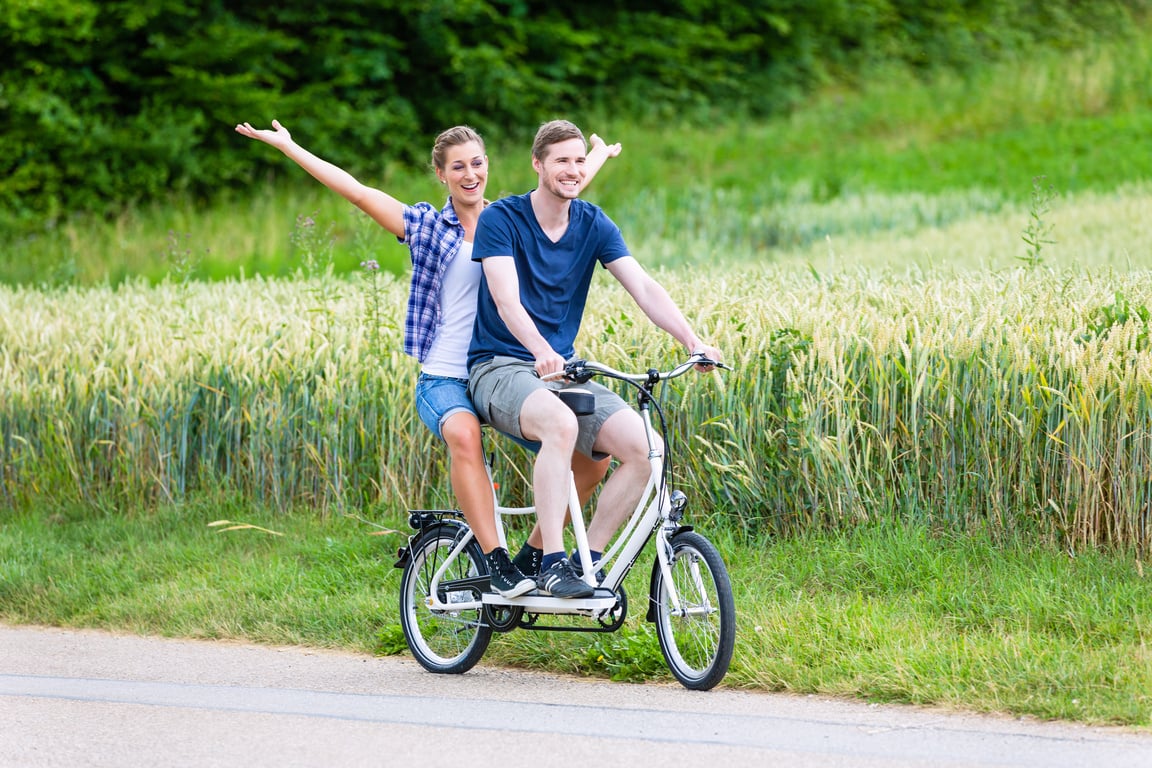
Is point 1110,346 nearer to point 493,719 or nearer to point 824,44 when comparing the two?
point 493,719

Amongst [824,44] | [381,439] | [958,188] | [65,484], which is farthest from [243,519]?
[824,44]

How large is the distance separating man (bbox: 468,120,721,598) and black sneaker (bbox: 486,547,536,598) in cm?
11

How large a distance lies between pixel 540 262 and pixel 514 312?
1.07 feet

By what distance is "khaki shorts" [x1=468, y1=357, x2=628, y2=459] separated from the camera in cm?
524

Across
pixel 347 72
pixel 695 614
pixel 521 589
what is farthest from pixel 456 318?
pixel 347 72

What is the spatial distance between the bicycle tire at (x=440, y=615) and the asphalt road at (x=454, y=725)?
0.08 m

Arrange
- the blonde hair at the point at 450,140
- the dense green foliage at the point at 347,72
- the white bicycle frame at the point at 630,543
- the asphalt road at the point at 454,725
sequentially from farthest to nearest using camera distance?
the dense green foliage at the point at 347,72
the blonde hair at the point at 450,140
the white bicycle frame at the point at 630,543
the asphalt road at the point at 454,725

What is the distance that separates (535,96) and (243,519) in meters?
18.9

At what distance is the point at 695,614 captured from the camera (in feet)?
16.7

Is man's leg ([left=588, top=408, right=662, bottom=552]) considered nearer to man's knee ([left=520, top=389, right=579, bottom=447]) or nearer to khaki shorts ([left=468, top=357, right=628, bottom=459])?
khaki shorts ([left=468, top=357, right=628, bottom=459])

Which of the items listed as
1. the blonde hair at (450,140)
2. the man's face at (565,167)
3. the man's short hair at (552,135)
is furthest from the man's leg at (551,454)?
the blonde hair at (450,140)

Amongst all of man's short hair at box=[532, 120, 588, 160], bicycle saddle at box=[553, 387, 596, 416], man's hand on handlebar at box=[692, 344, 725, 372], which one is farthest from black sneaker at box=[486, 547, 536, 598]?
man's short hair at box=[532, 120, 588, 160]

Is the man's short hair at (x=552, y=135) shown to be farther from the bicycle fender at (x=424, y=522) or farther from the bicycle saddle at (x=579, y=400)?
the bicycle fender at (x=424, y=522)

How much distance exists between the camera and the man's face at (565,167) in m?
5.23
